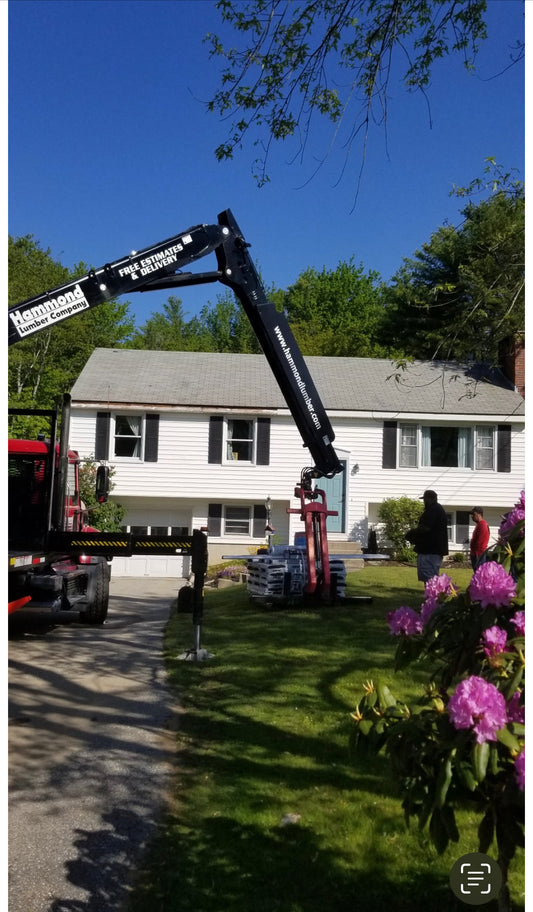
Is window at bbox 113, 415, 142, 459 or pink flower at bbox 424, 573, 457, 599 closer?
pink flower at bbox 424, 573, 457, 599

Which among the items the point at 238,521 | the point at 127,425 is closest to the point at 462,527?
the point at 238,521

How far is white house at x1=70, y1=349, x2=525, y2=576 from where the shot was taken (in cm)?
2270

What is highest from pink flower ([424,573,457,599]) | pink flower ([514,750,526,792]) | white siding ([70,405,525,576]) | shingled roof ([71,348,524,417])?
shingled roof ([71,348,524,417])

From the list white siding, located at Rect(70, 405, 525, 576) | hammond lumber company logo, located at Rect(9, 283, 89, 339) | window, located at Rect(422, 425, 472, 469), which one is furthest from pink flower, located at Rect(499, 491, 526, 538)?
window, located at Rect(422, 425, 472, 469)

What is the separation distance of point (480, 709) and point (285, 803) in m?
3.20

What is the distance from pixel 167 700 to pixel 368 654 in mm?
2439

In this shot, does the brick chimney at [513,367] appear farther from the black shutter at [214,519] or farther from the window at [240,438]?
the black shutter at [214,519]

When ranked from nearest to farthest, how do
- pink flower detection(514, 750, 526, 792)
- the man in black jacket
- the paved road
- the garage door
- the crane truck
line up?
1. pink flower detection(514, 750, 526, 792)
2. the paved road
3. the crane truck
4. the man in black jacket
5. the garage door

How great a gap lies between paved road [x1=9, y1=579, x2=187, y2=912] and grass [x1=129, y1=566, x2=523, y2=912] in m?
0.19

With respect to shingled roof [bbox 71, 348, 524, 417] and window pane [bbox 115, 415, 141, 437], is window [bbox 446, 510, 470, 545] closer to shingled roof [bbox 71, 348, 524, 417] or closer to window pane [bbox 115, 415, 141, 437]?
shingled roof [bbox 71, 348, 524, 417]

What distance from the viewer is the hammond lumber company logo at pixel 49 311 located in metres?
6.89

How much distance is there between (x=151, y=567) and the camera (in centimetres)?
2202

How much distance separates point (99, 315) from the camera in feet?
137

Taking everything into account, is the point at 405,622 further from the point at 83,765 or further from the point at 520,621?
the point at 83,765
